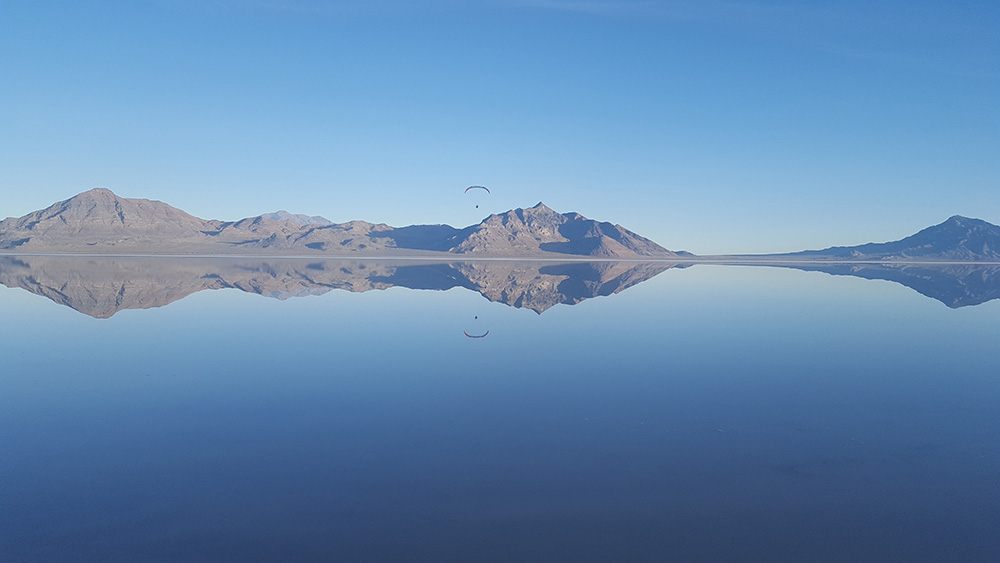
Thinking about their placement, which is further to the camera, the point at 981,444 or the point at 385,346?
the point at 385,346

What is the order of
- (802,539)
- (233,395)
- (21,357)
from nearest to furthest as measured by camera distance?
(802,539)
(233,395)
(21,357)

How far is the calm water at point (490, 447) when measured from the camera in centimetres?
1030

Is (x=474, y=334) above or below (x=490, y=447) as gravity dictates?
above

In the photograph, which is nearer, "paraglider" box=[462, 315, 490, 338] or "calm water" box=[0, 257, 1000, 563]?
"calm water" box=[0, 257, 1000, 563]

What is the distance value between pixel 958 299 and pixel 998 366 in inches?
1627

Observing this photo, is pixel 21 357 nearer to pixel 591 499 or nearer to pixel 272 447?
pixel 272 447

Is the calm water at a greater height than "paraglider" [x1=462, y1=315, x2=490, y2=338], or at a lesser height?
lesser

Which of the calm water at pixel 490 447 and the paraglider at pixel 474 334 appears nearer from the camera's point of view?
the calm water at pixel 490 447

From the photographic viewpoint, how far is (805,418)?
57.0ft

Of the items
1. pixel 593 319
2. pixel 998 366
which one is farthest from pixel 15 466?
pixel 998 366

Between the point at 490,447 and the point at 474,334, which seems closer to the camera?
the point at 490,447

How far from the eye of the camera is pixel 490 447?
47.0 ft

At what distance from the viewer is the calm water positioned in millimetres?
10305

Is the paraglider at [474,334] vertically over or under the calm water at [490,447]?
over
